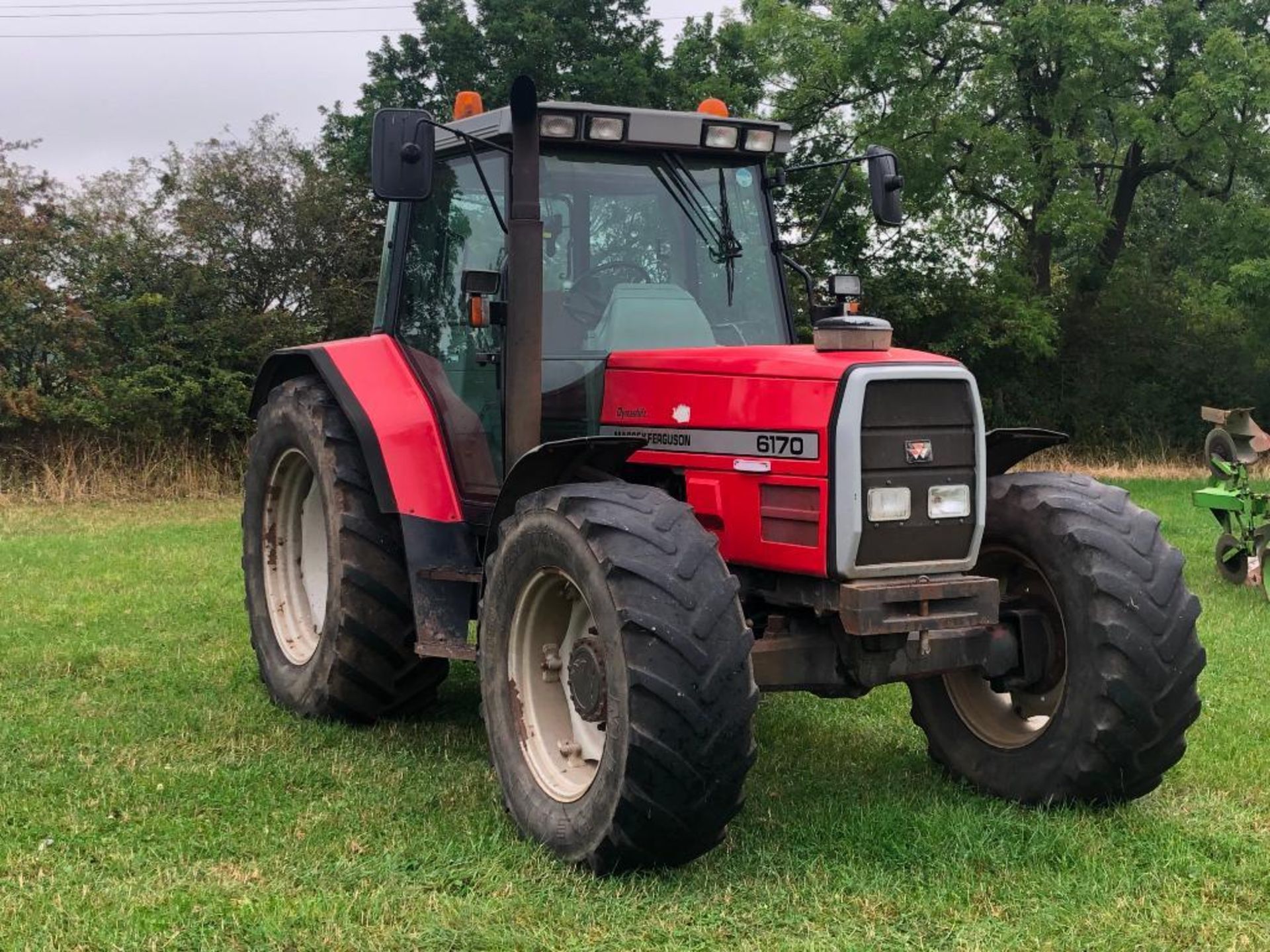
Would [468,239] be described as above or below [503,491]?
above

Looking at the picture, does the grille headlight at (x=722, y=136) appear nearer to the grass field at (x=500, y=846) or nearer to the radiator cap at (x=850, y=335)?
the radiator cap at (x=850, y=335)

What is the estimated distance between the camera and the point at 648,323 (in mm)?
4637

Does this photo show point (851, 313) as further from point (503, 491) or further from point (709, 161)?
point (503, 491)

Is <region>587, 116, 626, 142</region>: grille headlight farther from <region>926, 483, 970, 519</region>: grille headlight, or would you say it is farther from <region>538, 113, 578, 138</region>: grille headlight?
<region>926, 483, 970, 519</region>: grille headlight

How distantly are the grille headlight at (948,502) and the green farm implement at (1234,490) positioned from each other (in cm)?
590

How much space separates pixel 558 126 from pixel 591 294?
616 millimetres

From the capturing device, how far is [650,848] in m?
3.49

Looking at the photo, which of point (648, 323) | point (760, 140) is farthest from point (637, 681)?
point (760, 140)

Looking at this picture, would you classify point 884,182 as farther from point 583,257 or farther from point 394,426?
point 394,426

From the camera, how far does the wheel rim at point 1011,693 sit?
4.28m

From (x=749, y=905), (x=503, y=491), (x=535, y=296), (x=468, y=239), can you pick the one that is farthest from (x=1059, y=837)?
(x=468, y=239)

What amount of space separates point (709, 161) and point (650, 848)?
106 inches

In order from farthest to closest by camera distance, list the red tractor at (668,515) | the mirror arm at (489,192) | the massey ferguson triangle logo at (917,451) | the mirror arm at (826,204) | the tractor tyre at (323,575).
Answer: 1. the tractor tyre at (323,575)
2. the mirror arm at (826,204)
3. the mirror arm at (489,192)
4. the massey ferguson triangle logo at (917,451)
5. the red tractor at (668,515)

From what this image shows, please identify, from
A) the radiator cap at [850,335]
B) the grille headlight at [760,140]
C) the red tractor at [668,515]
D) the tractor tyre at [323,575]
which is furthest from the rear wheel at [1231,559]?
the tractor tyre at [323,575]
